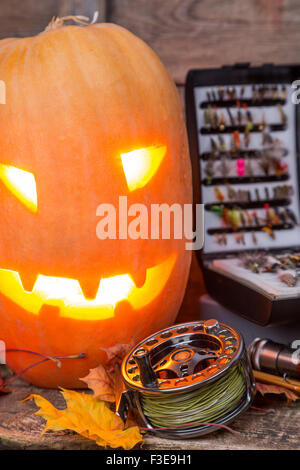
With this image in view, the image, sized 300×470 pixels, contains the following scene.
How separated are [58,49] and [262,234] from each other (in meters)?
0.69

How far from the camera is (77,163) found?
2.60 ft

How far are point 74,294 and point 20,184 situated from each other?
0.21m

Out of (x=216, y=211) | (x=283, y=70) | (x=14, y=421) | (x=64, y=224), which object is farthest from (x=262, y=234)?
(x=14, y=421)

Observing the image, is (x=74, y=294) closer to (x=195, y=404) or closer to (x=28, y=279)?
(x=28, y=279)

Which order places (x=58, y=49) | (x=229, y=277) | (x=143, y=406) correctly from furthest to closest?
(x=229, y=277)
(x=58, y=49)
(x=143, y=406)

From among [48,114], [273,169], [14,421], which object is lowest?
[14,421]

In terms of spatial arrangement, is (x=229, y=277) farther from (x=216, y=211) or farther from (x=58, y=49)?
(x=58, y=49)

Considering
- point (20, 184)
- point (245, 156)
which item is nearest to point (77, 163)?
point (20, 184)

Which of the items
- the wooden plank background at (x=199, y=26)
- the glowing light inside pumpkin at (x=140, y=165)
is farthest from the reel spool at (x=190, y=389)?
the wooden plank background at (x=199, y=26)

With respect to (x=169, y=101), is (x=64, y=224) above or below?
below

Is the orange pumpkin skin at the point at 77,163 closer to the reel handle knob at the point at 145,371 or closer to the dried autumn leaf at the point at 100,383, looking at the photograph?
the dried autumn leaf at the point at 100,383

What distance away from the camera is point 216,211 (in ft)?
3.98

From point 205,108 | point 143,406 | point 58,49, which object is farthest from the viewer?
point 205,108

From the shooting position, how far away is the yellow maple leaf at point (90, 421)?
687mm
